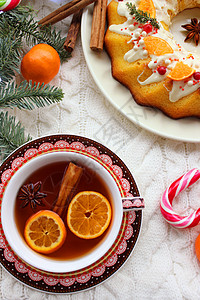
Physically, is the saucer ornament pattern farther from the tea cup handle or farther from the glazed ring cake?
the glazed ring cake

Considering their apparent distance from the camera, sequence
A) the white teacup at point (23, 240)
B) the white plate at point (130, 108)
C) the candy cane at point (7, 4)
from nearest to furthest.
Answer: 1. the white teacup at point (23, 240)
2. the candy cane at point (7, 4)
3. the white plate at point (130, 108)

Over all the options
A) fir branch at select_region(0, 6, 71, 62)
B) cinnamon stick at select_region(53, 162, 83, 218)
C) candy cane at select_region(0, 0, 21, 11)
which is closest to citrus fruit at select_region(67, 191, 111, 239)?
cinnamon stick at select_region(53, 162, 83, 218)

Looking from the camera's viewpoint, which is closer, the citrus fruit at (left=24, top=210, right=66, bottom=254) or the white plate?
the citrus fruit at (left=24, top=210, right=66, bottom=254)

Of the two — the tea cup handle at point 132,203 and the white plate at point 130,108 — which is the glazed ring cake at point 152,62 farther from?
the tea cup handle at point 132,203

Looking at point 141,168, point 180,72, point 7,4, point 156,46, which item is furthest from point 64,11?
point 141,168

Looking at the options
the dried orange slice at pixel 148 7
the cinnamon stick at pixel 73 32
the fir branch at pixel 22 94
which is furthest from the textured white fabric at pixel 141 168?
the dried orange slice at pixel 148 7

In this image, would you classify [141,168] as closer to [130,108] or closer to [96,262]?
[130,108]

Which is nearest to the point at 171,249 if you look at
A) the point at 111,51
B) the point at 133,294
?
the point at 133,294
